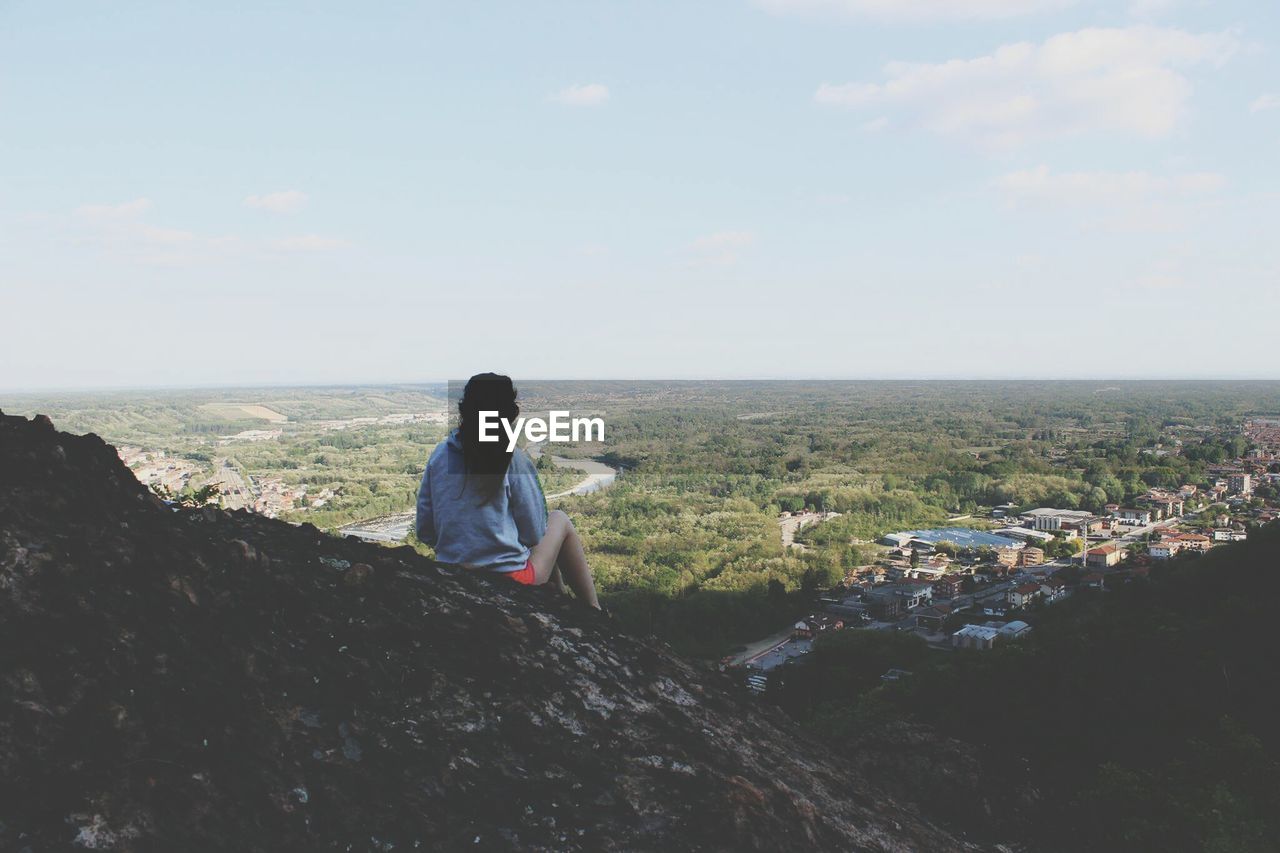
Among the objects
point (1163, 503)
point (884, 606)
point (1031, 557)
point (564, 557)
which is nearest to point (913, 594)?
point (884, 606)

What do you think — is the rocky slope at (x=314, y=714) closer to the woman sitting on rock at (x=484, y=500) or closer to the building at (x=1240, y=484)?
→ the woman sitting on rock at (x=484, y=500)

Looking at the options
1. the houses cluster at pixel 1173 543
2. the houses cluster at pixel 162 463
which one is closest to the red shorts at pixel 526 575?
the houses cluster at pixel 1173 543

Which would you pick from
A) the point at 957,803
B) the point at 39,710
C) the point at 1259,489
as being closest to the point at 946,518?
the point at 1259,489

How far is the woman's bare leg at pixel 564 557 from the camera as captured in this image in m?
4.13

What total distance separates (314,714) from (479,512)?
142 centimetres

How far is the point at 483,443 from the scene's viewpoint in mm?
3830

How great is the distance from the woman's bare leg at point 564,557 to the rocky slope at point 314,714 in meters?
0.47

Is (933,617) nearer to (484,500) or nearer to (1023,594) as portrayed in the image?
(1023,594)

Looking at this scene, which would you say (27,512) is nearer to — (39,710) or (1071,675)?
(39,710)

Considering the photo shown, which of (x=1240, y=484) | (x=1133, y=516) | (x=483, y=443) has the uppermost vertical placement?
(x=483, y=443)

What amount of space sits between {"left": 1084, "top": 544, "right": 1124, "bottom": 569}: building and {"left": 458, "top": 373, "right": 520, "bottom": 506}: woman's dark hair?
96.1ft

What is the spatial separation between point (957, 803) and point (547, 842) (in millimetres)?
2631

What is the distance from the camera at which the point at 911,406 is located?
98.8 meters

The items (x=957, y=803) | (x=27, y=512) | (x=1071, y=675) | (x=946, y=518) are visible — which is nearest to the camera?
(x=27, y=512)
